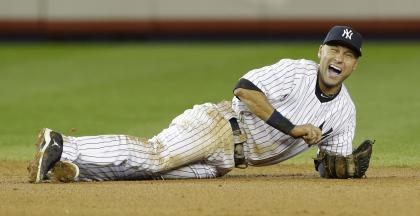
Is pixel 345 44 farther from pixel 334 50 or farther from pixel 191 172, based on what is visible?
pixel 191 172

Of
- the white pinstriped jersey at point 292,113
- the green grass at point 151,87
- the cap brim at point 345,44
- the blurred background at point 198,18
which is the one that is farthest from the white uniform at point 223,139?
the blurred background at point 198,18

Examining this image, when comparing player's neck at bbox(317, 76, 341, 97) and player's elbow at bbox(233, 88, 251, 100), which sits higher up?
player's neck at bbox(317, 76, 341, 97)

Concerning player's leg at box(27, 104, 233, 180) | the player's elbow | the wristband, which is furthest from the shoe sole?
the wristband

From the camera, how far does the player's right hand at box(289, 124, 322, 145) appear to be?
7.96m

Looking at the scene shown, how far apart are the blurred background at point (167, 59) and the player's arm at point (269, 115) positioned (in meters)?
1.96

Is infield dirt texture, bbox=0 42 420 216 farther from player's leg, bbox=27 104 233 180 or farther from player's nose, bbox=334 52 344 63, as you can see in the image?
player's nose, bbox=334 52 344 63

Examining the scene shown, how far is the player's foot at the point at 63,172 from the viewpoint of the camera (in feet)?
26.0

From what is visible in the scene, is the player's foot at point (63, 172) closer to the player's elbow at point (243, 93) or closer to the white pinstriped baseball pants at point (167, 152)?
the white pinstriped baseball pants at point (167, 152)

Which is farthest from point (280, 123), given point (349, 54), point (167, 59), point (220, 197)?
point (167, 59)

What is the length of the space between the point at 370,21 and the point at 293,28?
149 cm

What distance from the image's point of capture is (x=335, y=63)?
8094 mm

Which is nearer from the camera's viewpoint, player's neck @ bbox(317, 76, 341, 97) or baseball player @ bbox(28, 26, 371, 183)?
baseball player @ bbox(28, 26, 371, 183)

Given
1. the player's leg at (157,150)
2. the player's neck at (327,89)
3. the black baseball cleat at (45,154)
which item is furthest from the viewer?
the player's neck at (327,89)

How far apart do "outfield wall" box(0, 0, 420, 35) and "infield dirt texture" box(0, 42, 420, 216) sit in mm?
495
